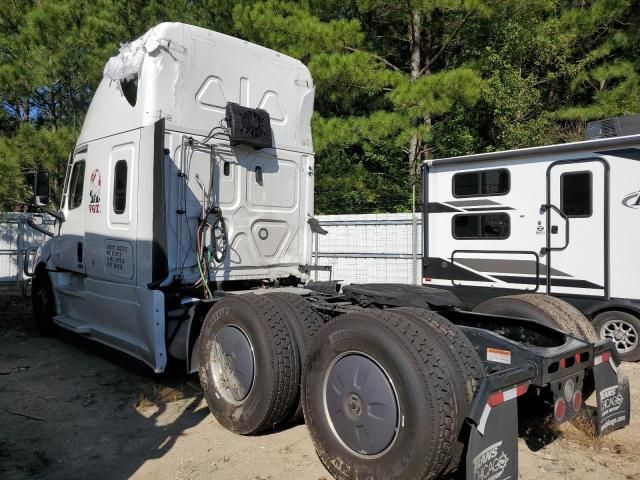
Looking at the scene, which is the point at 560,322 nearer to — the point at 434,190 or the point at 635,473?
the point at 635,473

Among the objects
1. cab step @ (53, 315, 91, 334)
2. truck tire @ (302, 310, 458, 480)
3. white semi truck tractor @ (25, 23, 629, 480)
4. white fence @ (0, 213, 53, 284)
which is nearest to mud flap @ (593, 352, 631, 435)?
white semi truck tractor @ (25, 23, 629, 480)

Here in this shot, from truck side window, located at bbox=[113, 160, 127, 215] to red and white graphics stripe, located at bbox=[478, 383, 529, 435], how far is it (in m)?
3.96

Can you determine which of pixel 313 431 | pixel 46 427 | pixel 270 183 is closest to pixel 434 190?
pixel 270 183

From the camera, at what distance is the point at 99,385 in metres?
5.65

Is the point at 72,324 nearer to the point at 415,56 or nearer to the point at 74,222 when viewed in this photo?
the point at 74,222

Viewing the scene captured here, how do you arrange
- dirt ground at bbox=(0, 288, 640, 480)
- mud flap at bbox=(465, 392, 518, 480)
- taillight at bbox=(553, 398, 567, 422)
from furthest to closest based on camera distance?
dirt ground at bbox=(0, 288, 640, 480)
taillight at bbox=(553, 398, 567, 422)
mud flap at bbox=(465, 392, 518, 480)

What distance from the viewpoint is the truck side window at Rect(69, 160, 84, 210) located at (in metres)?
6.51

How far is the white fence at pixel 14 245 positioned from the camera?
13789 mm

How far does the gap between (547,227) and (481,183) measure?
1.15 metres

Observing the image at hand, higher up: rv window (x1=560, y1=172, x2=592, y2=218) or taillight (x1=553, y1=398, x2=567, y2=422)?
rv window (x1=560, y1=172, x2=592, y2=218)

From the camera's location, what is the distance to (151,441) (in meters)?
4.28

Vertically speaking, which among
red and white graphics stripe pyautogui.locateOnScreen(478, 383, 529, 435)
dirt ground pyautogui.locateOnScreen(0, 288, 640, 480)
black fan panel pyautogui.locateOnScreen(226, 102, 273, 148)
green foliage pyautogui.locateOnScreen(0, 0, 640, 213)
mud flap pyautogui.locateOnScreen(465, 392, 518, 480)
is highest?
green foliage pyautogui.locateOnScreen(0, 0, 640, 213)

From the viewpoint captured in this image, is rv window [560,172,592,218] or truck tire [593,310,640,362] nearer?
truck tire [593,310,640,362]

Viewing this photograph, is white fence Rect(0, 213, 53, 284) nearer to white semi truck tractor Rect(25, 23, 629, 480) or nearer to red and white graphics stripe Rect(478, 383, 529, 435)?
white semi truck tractor Rect(25, 23, 629, 480)
